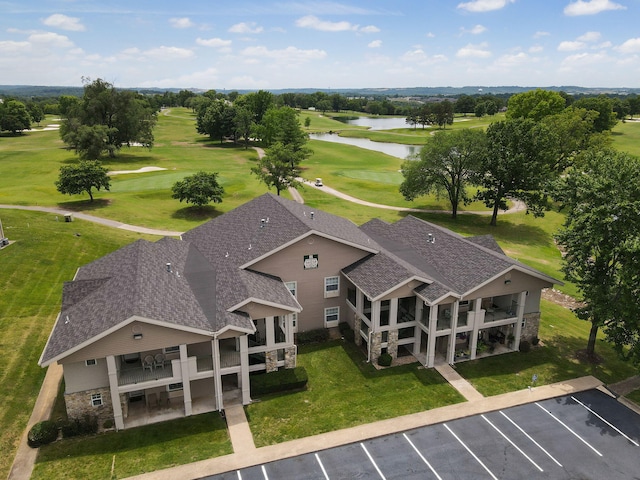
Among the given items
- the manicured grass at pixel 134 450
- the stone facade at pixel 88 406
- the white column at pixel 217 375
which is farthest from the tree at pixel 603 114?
the stone facade at pixel 88 406

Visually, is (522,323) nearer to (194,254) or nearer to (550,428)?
(550,428)

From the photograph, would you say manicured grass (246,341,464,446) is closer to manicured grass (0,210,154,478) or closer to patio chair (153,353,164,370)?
patio chair (153,353,164,370)

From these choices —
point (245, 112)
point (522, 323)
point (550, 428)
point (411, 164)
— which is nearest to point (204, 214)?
point (411, 164)

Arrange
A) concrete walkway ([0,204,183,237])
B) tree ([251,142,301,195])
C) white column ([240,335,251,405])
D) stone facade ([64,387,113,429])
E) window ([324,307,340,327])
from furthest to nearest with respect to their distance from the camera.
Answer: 1. tree ([251,142,301,195])
2. concrete walkway ([0,204,183,237])
3. window ([324,307,340,327])
4. white column ([240,335,251,405])
5. stone facade ([64,387,113,429])

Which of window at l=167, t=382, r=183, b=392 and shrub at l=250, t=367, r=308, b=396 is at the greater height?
window at l=167, t=382, r=183, b=392

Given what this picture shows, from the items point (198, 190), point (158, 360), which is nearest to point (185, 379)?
point (158, 360)

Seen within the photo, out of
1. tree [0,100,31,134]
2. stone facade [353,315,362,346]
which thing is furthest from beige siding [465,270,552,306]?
tree [0,100,31,134]
